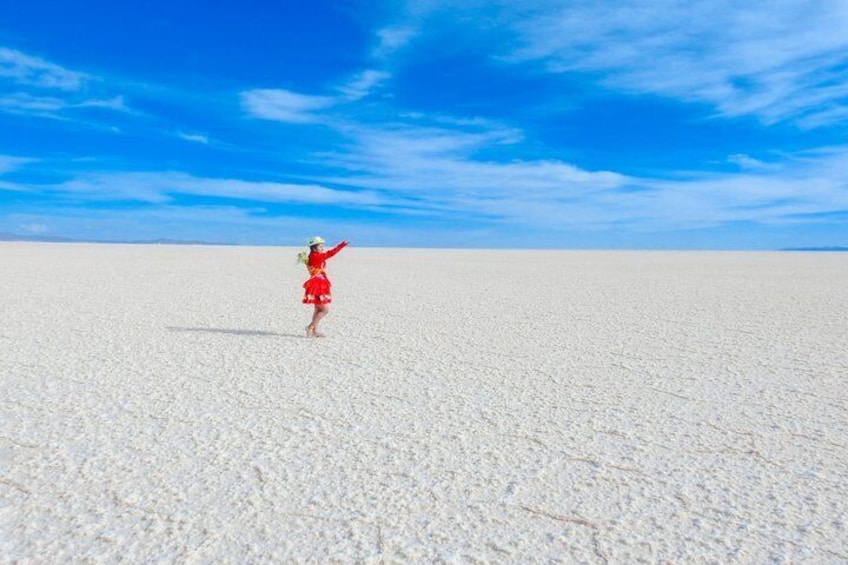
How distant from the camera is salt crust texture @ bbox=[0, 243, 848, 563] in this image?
2.43m

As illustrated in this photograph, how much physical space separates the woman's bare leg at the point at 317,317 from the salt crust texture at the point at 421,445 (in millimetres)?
286

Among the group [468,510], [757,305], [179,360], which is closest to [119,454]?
[468,510]

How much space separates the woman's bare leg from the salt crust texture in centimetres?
Result: 29

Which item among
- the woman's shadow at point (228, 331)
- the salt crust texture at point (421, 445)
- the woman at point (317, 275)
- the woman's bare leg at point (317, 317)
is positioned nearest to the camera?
the salt crust texture at point (421, 445)

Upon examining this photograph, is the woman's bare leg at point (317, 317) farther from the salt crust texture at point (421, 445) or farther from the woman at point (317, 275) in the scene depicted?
the salt crust texture at point (421, 445)

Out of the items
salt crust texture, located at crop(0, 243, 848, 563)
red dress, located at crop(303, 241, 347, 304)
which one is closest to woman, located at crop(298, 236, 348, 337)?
red dress, located at crop(303, 241, 347, 304)

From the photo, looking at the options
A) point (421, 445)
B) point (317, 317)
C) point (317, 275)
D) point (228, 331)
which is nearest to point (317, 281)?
point (317, 275)

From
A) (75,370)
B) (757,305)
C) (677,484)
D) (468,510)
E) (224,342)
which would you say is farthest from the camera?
(757,305)

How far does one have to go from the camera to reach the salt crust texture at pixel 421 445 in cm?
243

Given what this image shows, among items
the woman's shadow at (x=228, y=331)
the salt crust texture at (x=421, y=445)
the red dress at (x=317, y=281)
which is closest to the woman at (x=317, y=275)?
the red dress at (x=317, y=281)

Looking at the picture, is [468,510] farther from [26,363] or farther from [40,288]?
[40,288]

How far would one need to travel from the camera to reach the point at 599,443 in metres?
3.47

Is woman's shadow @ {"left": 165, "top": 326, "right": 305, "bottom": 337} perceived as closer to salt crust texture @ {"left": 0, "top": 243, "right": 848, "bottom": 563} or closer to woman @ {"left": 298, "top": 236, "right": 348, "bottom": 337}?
salt crust texture @ {"left": 0, "top": 243, "right": 848, "bottom": 563}

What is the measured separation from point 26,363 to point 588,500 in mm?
5174
